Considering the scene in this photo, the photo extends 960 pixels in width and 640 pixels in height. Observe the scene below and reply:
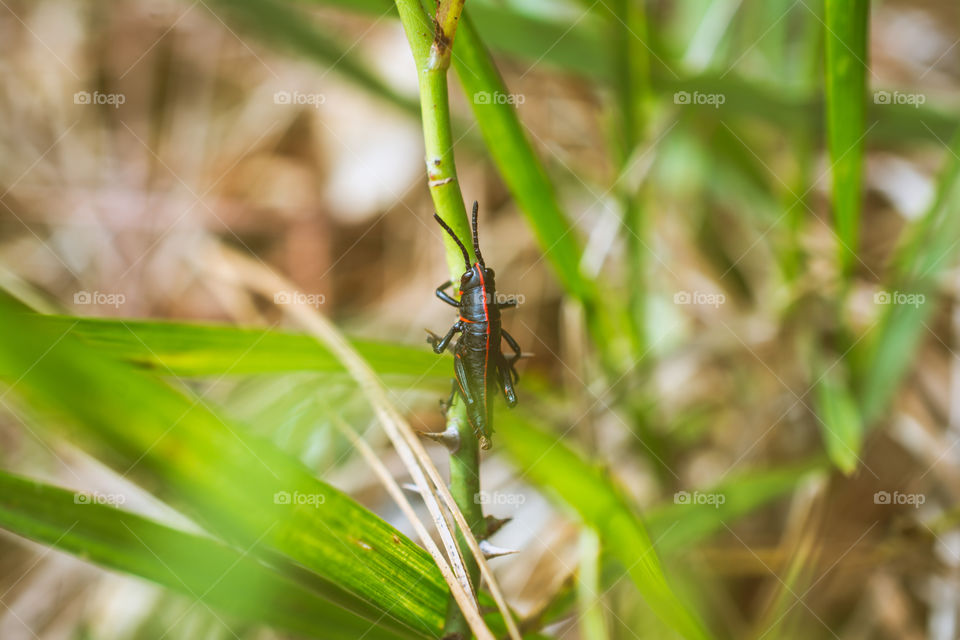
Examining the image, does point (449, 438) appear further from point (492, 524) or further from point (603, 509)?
point (603, 509)

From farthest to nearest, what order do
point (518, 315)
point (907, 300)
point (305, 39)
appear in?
point (518, 315), point (305, 39), point (907, 300)

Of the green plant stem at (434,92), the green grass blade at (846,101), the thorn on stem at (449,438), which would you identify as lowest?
the thorn on stem at (449,438)

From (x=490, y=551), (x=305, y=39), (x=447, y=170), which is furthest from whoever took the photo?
(x=305, y=39)

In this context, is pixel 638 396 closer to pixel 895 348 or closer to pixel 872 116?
pixel 895 348

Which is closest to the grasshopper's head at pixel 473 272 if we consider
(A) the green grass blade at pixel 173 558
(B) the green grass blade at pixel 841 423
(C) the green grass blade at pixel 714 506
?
(A) the green grass blade at pixel 173 558

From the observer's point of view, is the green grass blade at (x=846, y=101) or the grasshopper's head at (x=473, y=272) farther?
the green grass blade at (x=846, y=101)

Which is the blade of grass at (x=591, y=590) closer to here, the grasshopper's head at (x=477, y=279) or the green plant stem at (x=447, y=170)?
the green plant stem at (x=447, y=170)

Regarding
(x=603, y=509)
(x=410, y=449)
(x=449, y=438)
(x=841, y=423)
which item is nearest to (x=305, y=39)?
(x=410, y=449)
